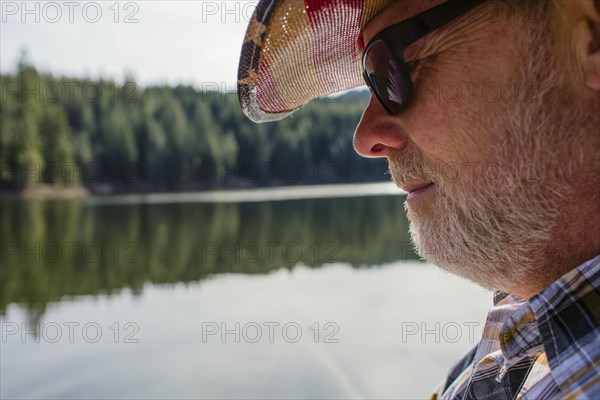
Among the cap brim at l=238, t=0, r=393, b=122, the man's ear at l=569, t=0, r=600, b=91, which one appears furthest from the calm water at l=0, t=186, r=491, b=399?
the man's ear at l=569, t=0, r=600, b=91

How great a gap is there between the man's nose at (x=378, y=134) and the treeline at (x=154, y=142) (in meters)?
37.1

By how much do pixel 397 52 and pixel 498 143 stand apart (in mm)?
257

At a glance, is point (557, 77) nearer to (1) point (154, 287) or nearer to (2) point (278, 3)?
(2) point (278, 3)

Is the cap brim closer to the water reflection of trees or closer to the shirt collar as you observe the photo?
the shirt collar

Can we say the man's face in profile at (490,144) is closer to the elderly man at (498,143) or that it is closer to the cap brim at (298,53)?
the elderly man at (498,143)

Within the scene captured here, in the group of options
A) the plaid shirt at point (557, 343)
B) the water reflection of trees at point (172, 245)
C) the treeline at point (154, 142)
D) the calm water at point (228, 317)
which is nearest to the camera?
the plaid shirt at point (557, 343)

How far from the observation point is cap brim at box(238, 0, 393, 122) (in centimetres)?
103

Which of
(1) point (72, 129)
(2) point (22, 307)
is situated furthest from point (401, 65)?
(1) point (72, 129)

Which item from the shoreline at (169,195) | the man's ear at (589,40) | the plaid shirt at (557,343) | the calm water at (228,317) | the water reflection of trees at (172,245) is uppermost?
the man's ear at (589,40)

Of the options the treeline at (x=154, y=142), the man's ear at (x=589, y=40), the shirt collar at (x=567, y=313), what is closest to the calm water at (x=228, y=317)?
the shirt collar at (x=567, y=313)

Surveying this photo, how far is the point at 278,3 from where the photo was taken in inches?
37.4

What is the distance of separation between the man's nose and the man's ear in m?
0.33

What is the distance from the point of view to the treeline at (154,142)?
38000 mm

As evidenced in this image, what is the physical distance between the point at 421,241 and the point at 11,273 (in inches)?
443
